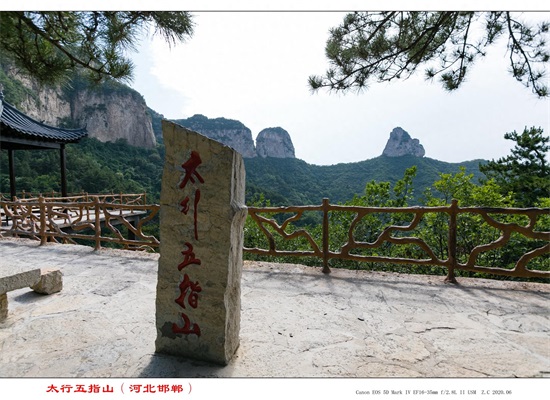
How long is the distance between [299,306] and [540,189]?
9.50 m

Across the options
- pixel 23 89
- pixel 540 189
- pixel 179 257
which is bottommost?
pixel 179 257

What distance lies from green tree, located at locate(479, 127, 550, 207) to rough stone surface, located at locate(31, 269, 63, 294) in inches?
403

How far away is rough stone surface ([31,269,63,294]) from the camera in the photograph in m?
2.95

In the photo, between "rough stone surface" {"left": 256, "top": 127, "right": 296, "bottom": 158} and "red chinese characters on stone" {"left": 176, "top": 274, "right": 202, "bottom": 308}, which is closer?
"red chinese characters on stone" {"left": 176, "top": 274, "right": 202, "bottom": 308}

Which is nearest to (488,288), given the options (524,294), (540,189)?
(524,294)

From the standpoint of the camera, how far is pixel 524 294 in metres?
2.96

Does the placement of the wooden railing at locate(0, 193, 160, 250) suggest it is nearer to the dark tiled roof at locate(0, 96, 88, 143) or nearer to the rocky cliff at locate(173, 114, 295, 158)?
the dark tiled roof at locate(0, 96, 88, 143)

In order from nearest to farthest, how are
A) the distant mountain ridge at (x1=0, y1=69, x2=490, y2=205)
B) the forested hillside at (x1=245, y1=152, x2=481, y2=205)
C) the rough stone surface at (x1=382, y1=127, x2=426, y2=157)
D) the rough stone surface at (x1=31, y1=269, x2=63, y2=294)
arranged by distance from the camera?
the rough stone surface at (x1=31, y1=269, x2=63, y2=294) → the forested hillside at (x1=245, y1=152, x2=481, y2=205) → the distant mountain ridge at (x1=0, y1=69, x2=490, y2=205) → the rough stone surface at (x1=382, y1=127, x2=426, y2=157)

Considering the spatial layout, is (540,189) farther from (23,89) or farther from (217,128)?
(217,128)

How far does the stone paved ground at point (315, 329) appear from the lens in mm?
Result: 1822

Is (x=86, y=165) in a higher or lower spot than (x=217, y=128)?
lower

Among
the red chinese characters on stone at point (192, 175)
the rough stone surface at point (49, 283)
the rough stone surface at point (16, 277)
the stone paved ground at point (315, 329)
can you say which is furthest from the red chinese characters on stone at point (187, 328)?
the rough stone surface at point (49, 283)

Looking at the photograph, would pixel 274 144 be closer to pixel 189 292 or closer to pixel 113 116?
pixel 113 116

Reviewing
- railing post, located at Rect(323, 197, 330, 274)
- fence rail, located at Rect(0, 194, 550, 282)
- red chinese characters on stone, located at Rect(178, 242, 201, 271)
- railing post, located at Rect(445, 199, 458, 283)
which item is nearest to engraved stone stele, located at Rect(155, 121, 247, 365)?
red chinese characters on stone, located at Rect(178, 242, 201, 271)
